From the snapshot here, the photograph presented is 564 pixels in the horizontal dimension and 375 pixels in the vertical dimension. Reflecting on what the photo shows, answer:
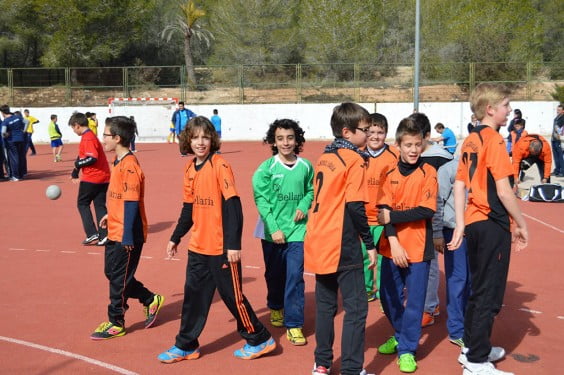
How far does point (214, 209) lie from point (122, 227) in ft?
4.03

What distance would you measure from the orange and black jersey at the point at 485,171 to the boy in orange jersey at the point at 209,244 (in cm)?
177

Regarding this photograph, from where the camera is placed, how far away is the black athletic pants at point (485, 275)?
4703 mm

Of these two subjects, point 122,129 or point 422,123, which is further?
point 122,129

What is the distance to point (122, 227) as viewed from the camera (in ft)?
19.7

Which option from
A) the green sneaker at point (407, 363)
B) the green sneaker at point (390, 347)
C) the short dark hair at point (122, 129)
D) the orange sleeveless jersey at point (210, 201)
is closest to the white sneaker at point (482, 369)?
the green sneaker at point (407, 363)

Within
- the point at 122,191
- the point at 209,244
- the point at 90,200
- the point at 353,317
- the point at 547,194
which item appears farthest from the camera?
the point at 547,194

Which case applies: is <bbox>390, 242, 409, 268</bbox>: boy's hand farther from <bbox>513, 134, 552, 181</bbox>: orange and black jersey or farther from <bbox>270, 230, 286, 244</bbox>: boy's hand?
<bbox>513, 134, 552, 181</bbox>: orange and black jersey

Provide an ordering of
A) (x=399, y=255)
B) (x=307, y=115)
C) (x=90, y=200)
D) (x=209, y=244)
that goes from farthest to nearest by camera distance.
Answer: (x=307, y=115) < (x=90, y=200) < (x=209, y=244) < (x=399, y=255)

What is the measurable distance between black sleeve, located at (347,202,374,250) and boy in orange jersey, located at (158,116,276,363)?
1011 millimetres

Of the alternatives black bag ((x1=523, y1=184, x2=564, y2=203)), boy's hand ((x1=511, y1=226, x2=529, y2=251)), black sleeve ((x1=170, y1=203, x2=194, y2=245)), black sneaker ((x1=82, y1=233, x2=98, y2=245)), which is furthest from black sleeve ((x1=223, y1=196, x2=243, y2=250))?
black bag ((x1=523, y1=184, x2=564, y2=203))

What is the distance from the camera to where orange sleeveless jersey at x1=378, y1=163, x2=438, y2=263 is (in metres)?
5.04

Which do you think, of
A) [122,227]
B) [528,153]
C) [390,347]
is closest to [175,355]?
[122,227]

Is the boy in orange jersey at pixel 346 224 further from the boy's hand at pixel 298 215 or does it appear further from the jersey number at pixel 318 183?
the boy's hand at pixel 298 215

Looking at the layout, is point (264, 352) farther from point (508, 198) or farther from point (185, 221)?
point (508, 198)
